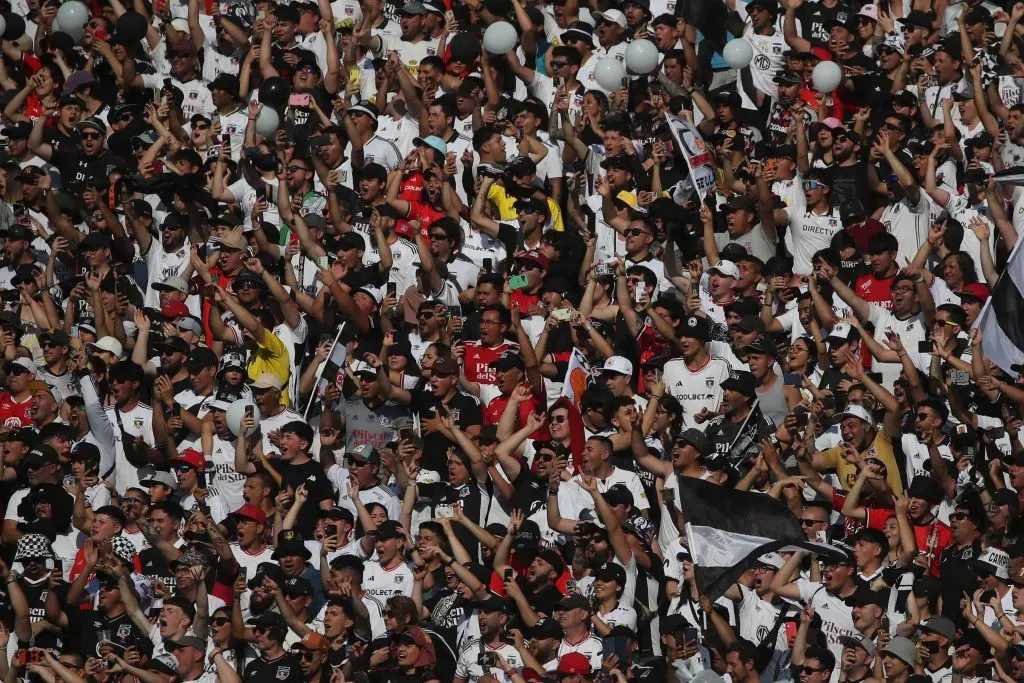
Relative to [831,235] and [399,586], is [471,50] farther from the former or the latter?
[399,586]

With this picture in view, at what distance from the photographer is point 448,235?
18438 millimetres

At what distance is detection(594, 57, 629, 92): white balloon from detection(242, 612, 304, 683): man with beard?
5.01 metres

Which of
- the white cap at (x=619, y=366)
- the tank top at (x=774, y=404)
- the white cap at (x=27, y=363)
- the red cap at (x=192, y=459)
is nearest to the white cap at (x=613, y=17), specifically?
the white cap at (x=619, y=366)

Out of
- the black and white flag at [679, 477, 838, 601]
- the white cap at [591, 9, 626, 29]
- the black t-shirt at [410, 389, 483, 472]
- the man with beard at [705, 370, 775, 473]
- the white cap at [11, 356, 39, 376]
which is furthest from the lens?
the white cap at [591, 9, 626, 29]

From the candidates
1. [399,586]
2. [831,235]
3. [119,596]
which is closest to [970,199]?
[831,235]

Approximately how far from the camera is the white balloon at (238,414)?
17.6 metres

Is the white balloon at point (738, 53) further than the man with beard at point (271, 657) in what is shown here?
Yes

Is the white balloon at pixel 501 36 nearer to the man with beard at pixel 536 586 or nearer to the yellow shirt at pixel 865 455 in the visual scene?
the yellow shirt at pixel 865 455

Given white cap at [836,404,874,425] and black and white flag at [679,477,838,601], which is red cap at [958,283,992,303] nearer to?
white cap at [836,404,874,425]

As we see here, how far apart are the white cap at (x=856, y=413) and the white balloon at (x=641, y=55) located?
3.25m

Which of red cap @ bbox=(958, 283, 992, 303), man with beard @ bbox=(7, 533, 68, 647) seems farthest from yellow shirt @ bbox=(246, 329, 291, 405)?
red cap @ bbox=(958, 283, 992, 303)

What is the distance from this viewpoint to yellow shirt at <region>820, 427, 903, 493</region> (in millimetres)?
16953

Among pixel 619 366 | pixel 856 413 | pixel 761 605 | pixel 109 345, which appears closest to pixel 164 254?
pixel 109 345

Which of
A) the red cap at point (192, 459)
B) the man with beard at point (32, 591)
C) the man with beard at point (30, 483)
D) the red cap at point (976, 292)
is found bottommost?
the man with beard at point (32, 591)
